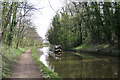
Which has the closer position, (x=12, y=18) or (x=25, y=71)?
(x=25, y=71)

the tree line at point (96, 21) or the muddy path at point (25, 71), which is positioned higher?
→ the tree line at point (96, 21)

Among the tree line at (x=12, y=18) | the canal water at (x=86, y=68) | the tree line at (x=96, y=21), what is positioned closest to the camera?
the tree line at (x=12, y=18)

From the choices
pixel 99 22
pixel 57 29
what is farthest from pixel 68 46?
pixel 99 22

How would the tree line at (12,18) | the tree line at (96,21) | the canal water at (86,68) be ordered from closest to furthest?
the tree line at (12,18) → the canal water at (86,68) → the tree line at (96,21)

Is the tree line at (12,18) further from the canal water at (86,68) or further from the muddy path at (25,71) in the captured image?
the canal water at (86,68)

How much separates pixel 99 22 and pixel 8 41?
13.8 meters

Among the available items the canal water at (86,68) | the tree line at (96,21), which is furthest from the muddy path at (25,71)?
the tree line at (96,21)

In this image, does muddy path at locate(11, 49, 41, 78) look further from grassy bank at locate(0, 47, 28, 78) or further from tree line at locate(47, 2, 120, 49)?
tree line at locate(47, 2, 120, 49)

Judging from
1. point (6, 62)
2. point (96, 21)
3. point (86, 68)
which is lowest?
point (86, 68)

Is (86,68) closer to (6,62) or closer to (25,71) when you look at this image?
(25,71)

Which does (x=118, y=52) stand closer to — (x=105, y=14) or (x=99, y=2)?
(x=105, y=14)

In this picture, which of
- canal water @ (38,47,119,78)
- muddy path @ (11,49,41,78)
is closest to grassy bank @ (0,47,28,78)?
muddy path @ (11,49,41,78)

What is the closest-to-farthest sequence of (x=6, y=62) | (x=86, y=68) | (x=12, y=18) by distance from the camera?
1. (x=6, y=62)
2. (x=86, y=68)
3. (x=12, y=18)

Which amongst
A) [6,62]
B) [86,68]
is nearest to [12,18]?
[6,62]
